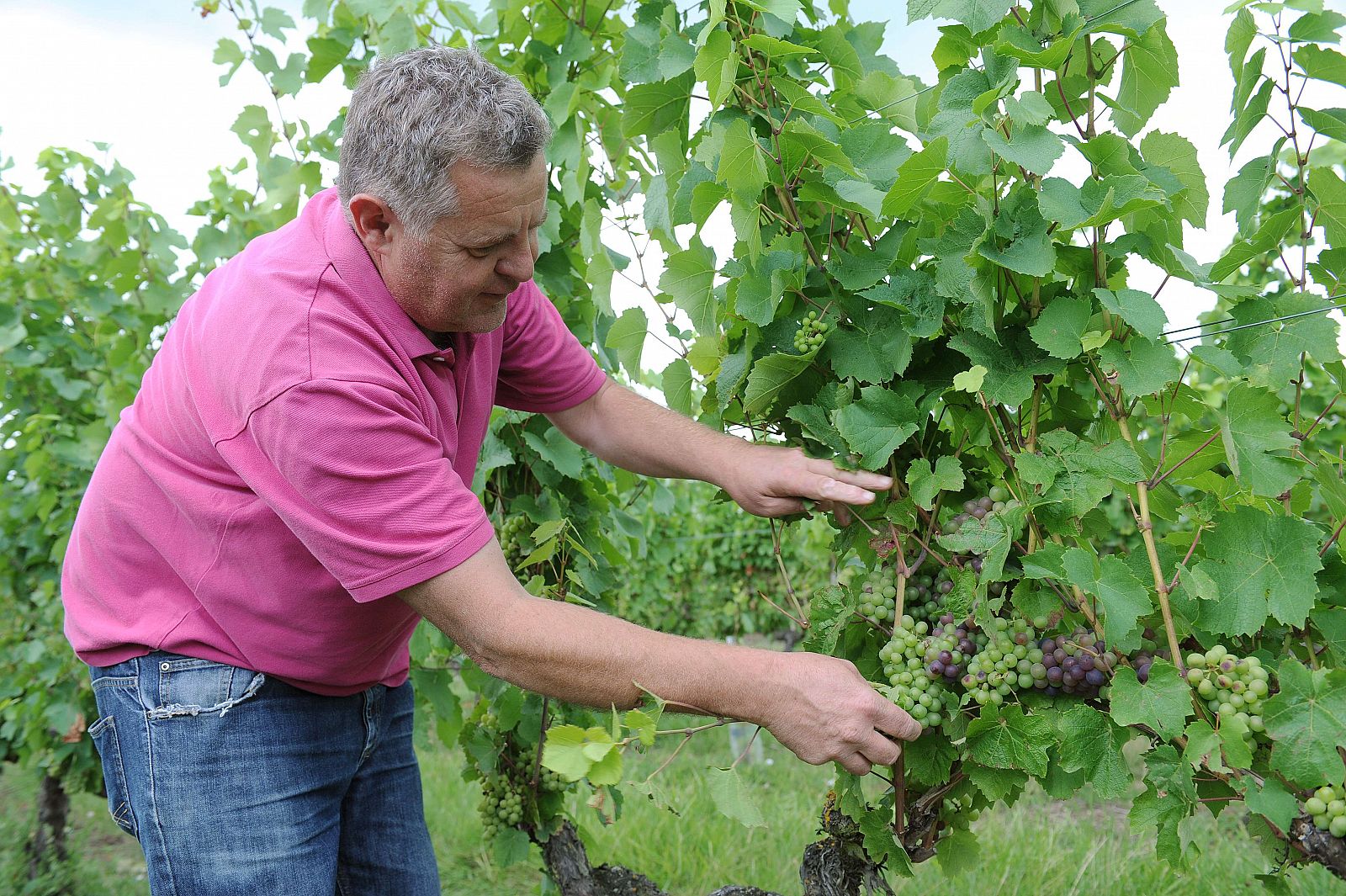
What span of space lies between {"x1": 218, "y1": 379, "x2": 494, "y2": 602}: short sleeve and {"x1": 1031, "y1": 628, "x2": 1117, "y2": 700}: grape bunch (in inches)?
34.3

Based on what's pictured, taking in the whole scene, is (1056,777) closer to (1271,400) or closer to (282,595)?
(1271,400)

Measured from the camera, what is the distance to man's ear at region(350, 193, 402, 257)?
1710 mm

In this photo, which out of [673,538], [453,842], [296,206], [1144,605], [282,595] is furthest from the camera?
[673,538]

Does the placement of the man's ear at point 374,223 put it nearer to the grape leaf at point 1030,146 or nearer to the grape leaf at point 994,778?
the grape leaf at point 1030,146

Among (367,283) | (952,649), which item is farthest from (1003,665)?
(367,283)

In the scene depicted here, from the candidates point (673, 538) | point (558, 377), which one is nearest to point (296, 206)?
point (558, 377)

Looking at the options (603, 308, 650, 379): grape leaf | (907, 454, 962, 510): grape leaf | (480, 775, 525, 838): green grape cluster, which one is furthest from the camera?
(480, 775, 525, 838): green grape cluster

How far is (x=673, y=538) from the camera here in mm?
7309

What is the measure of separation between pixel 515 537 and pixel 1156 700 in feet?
6.20

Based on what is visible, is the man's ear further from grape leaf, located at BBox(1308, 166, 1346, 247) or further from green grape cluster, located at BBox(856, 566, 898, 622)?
grape leaf, located at BBox(1308, 166, 1346, 247)

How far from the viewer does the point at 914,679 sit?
1.64 meters

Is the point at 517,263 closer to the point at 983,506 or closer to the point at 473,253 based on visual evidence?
the point at 473,253

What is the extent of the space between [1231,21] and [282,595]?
1815 millimetres

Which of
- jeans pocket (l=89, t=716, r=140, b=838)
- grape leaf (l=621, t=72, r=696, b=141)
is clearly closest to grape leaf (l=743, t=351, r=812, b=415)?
grape leaf (l=621, t=72, r=696, b=141)
